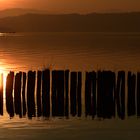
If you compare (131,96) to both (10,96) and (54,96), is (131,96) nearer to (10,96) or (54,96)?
(54,96)

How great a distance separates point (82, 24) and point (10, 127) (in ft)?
289

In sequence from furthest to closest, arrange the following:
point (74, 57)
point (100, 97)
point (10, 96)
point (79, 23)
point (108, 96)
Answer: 1. point (79, 23)
2. point (74, 57)
3. point (10, 96)
4. point (108, 96)
5. point (100, 97)

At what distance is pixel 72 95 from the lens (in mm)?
16688

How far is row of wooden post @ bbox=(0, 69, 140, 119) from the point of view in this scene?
16.6 m

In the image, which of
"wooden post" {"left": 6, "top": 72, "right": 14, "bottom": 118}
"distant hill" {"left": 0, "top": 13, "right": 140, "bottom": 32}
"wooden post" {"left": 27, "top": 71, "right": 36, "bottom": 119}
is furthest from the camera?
"distant hill" {"left": 0, "top": 13, "right": 140, "bottom": 32}

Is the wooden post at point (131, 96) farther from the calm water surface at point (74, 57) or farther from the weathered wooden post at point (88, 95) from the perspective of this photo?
the calm water surface at point (74, 57)

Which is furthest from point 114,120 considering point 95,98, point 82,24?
point 82,24

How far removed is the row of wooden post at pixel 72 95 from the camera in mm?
16609

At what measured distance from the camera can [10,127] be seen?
16.2 meters

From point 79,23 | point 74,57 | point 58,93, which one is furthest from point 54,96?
point 79,23

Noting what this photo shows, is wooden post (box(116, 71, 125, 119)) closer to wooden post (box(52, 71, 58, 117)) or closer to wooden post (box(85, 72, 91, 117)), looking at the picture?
wooden post (box(85, 72, 91, 117))

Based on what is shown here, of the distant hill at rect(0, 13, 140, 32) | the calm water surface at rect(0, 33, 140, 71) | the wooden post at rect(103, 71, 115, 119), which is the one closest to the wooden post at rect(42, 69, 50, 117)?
the wooden post at rect(103, 71, 115, 119)

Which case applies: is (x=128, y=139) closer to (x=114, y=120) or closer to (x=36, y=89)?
(x=114, y=120)

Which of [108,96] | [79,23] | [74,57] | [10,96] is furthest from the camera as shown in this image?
[79,23]
